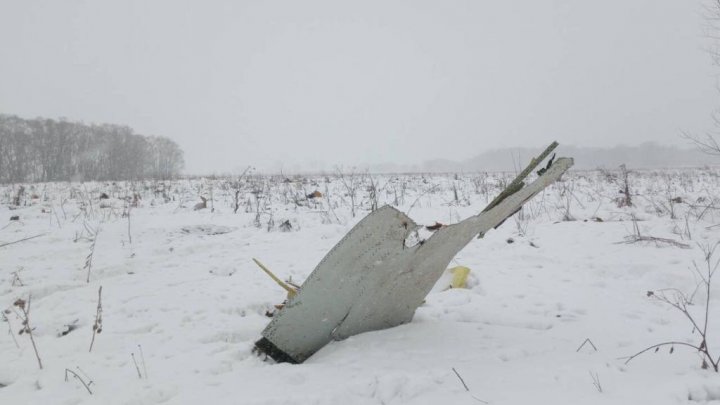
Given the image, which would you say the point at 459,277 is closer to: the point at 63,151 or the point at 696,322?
the point at 696,322

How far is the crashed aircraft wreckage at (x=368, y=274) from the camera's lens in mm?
1562

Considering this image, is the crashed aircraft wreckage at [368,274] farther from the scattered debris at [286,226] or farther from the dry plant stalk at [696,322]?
the scattered debris at [286,226]

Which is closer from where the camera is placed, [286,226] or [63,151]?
[286,226]

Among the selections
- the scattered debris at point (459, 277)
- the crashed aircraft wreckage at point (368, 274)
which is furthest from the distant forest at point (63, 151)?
the crashed aircraft wreckage at point (368, 274)

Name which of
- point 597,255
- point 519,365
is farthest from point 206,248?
point 597,255

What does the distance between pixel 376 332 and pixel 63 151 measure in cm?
4619

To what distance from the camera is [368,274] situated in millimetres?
1646

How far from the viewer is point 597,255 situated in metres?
3.29

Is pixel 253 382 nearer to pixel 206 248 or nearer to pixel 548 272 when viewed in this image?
pixel 548 272

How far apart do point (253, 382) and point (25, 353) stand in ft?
3.99

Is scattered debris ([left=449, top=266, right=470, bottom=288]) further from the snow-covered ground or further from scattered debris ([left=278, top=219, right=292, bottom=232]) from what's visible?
scattered debris ([left=278, top=219, right=292, bottom=232])

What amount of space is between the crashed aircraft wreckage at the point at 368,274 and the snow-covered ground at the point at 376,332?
0.36 ft

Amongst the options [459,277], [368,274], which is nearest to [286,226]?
[459,277]

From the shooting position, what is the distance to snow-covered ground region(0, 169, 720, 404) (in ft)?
4.70
